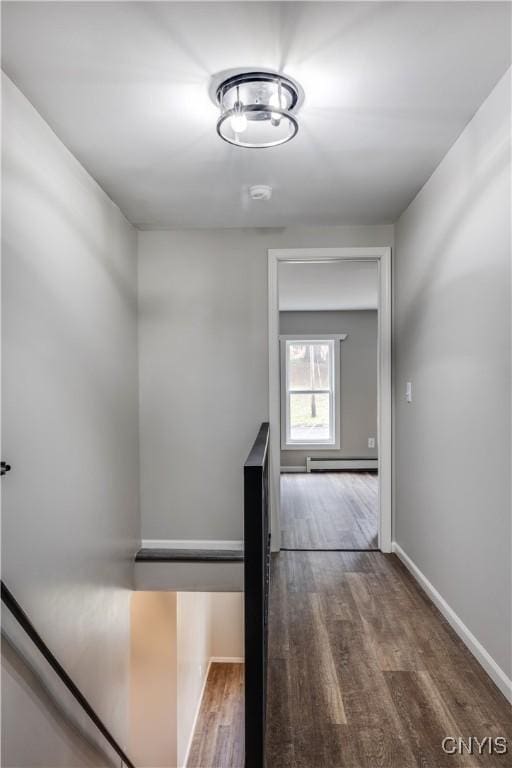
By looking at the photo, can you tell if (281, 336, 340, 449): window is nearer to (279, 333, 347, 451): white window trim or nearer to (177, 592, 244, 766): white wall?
(279, 333, 347, 451): white window trim

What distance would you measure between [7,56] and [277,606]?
2752mm

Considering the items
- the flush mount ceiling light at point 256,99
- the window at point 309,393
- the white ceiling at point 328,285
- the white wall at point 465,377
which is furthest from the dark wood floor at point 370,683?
the window at point 309,393

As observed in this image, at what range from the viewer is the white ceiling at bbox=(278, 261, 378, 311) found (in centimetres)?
468

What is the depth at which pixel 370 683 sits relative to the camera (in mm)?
1931

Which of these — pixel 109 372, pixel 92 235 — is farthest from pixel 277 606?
pixel 92 235

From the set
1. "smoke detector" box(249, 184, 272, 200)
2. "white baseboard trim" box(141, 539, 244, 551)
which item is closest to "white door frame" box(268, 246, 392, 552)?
"white baseboard trim" box(141, 539, 244, 551)

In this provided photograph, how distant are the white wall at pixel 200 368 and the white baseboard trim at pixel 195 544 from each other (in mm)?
46

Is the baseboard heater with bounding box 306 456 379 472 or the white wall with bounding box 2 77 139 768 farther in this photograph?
the baseboard heater with bounding box 306 456 379 472

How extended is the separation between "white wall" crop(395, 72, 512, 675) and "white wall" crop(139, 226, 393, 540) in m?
1.19

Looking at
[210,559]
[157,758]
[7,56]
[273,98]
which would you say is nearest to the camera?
[7,56]

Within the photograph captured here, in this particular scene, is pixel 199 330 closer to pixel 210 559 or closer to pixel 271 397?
pixel 271 397

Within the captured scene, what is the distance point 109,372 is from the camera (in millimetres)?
2850

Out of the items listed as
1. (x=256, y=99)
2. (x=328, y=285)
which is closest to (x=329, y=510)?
(x=328, y=285)

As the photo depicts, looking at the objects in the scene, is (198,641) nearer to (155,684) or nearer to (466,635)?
(155,684)
